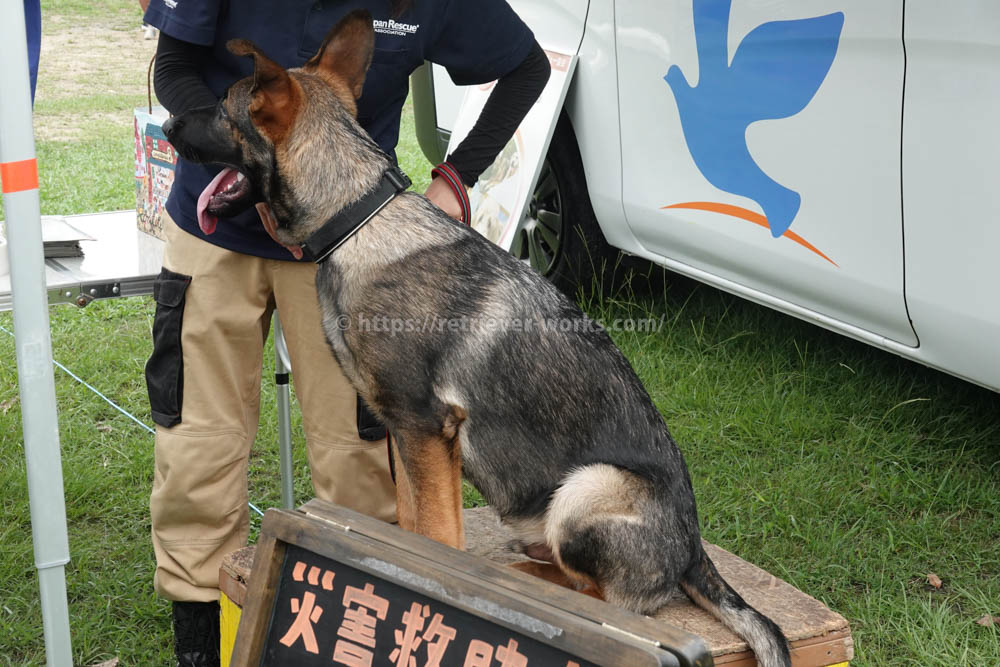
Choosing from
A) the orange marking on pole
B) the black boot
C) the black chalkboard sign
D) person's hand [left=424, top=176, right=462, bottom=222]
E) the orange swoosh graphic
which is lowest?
the black boot

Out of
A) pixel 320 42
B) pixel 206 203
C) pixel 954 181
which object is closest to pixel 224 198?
pixel 206 203

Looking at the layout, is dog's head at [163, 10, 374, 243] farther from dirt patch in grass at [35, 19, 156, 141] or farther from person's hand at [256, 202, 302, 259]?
dirt patch in grass at [35, 19, 156, 141]

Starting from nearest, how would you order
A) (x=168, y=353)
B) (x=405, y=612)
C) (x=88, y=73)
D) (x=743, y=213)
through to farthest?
(x=405, y=612)
(x=168, y=353)
(x=743, y=213)
(x=88, y=73)

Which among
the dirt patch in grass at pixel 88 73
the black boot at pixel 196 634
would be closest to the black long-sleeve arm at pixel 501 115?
the black boot at pixel 196 634

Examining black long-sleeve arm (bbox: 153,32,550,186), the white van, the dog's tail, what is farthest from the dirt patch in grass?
the dog's tail

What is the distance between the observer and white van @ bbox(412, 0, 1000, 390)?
320 cm

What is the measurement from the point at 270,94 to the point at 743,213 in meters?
2.40

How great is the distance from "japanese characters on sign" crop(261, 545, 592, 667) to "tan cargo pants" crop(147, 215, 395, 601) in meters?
0.77

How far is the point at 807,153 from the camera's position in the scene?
3740 mm

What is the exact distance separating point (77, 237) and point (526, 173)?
7.36 ft

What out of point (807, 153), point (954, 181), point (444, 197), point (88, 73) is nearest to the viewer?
point (444, 197)

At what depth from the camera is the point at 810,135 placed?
3.71m

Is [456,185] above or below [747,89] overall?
below

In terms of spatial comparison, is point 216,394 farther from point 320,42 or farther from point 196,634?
point 320,42
